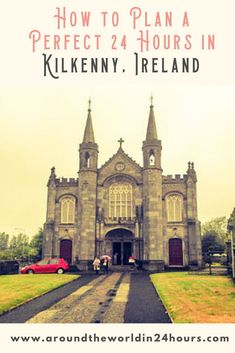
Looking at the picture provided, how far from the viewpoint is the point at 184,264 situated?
119 feet

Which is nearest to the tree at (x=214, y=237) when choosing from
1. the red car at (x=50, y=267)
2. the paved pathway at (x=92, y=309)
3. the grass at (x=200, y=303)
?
the red car at (x=50, y=267)

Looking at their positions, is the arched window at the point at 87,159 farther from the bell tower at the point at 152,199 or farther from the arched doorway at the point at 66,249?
the arched doorway at the point at 66,249

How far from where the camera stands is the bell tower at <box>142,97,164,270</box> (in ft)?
114

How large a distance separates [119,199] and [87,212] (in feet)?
13.3

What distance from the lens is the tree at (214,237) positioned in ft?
168

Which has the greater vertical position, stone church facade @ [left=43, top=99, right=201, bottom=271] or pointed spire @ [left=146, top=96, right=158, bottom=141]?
pointed spire @ [left=146, top=96, right=158, bottom=141]

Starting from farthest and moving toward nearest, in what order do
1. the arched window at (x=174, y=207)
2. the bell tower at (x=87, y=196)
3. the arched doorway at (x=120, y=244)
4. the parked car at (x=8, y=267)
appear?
the arched window at (x=174, y=207), the arched doorway at (x=120, y=244), the bell tower at (x=87, y=196), the parked car at (x=8, y=267)

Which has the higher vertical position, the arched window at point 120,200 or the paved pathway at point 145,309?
the arched window at point 120,200

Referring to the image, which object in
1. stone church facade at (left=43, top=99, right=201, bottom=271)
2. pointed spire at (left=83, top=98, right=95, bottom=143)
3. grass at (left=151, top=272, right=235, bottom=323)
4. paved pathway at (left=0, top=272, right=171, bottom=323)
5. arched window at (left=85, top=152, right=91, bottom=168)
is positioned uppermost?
pointed spire at (left=83, top=98, right=95, bottom=143)

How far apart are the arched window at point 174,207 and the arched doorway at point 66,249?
11.6 meters

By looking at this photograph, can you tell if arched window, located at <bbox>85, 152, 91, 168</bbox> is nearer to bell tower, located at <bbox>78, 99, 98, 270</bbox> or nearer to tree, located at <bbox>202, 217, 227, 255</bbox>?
bell tower, located at <bbox>78, 99, 98, 270</bbox>

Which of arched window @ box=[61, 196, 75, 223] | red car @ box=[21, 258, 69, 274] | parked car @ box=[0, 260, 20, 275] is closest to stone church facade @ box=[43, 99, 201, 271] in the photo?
arched window @ box=[61, 196, 75, 223]
